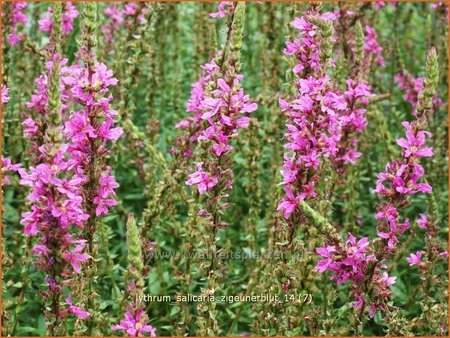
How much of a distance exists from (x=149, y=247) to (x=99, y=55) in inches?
89.2

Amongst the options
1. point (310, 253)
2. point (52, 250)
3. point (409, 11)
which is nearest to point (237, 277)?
point (310, 253)

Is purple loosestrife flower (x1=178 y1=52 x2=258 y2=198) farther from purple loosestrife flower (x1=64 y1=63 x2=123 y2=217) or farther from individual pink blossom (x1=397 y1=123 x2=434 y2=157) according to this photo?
individual pink blossom (x1=397 y1=123 x2=434 y2=157)

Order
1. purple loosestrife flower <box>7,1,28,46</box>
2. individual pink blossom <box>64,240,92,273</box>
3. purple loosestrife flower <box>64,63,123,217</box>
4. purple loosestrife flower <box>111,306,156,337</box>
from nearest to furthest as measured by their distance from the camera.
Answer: purple loosestrife flower <box>111,306,156,337</box> → individual pink blossom <box>64,240,92,273</box> → purple loosestrife flower <box>64,63,123,217</box> → purple loosestrife flower <box>7,1,28,46</box>

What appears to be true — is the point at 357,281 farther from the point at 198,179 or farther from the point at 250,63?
the point at 250,63

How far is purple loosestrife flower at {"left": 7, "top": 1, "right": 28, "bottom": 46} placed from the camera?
4995 millimetres

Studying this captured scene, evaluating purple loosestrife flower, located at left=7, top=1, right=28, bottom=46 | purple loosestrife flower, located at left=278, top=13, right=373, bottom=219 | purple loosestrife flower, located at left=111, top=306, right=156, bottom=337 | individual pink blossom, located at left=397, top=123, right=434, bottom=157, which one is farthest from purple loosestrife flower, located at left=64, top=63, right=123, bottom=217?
purple loosestrife flower, located at left=7, top=1, right=28, bottom=46

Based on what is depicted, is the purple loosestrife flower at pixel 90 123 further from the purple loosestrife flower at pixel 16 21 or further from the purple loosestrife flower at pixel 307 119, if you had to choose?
the purple loosestrife flower at pixel 16 21

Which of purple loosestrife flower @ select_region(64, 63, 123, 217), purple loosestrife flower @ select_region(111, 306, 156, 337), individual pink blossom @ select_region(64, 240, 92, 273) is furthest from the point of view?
purple loosestrife flower @ select_region(64, 63, 123, 217)

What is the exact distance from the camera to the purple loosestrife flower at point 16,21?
4995 millimetres

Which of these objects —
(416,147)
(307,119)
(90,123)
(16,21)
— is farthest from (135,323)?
(16,21)

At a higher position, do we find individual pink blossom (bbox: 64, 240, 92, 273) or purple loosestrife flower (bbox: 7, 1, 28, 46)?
purple loosestrife flower (bbox: 7, 1, 28, 46)

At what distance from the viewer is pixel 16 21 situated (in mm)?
5535

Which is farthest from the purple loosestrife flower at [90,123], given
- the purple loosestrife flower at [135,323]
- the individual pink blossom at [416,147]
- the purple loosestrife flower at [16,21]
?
the purple loosestrife flower at [16,21]

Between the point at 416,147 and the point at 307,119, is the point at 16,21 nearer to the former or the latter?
the point at 307,119
